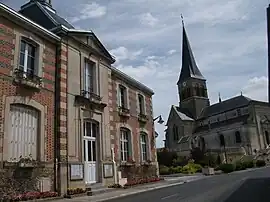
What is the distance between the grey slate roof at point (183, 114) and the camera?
64.4 m

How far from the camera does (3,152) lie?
10.0 m

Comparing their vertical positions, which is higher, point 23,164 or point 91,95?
point 91,95

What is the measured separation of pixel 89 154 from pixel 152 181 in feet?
17.6

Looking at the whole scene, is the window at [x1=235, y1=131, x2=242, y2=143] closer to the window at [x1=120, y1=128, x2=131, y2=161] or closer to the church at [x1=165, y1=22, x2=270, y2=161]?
the church at [x1=165, y1=22, x2=270, y2=161]

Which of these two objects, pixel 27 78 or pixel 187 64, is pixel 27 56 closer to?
pixel 27 78

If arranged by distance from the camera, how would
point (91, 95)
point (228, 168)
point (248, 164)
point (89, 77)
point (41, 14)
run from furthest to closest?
1. point (248, 164)
2. point (228, 168)
3. point (89, 77)
4. point (41, 14)
5. point (91, 95)

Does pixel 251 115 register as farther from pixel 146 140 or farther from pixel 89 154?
pixel 89 154

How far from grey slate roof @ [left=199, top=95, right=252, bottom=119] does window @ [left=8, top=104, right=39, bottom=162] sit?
50.0 meters

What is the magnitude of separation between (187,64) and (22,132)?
190 ft

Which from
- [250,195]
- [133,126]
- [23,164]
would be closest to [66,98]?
[23,164]

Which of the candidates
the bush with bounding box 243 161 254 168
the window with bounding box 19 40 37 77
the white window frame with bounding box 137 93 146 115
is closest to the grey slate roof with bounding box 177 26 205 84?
the bush with bounding box 243 161 254 168

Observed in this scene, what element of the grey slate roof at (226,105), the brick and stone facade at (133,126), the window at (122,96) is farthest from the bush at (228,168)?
the grey slate roof at (226,105)

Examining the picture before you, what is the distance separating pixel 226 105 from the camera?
61.4 m

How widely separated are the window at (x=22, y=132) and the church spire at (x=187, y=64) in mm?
56027
